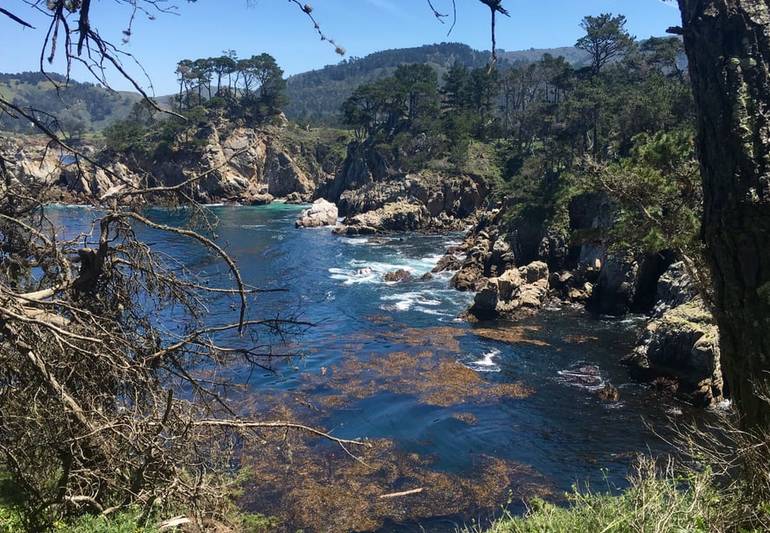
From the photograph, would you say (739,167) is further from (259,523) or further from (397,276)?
(397,276)

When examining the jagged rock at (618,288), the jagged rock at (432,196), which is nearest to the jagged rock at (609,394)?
the jagged rock at (618,288)

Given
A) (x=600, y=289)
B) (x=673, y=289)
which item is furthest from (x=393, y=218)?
(x=673, y=289)

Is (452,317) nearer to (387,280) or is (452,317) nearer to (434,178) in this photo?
(387,280)

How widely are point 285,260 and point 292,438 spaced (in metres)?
28.1

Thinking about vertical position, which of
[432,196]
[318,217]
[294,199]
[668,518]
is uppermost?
[294,199]

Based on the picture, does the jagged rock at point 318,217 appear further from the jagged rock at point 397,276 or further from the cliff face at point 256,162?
the jagged rock at point 397,276

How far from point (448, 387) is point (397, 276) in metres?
18.3

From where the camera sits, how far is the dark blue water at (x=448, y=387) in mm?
14789

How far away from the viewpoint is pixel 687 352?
64.3 feet

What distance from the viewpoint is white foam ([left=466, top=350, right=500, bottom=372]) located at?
22.6 metres

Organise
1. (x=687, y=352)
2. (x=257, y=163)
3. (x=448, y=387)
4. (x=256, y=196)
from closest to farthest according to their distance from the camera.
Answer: (x=687, y=352) < (x=448, y=387) < (x=256, y=196) < (x=257, y=163)

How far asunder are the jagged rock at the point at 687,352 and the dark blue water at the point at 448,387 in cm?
107

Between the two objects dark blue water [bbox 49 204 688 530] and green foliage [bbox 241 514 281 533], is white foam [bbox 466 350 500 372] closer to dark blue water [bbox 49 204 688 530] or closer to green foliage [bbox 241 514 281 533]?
dark blue water [bbox 49 204 688 530]

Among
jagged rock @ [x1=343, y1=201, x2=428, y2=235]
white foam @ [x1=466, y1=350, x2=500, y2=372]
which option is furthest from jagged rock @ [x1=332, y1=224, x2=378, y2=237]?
white foam @ [x1=466, y1=350, x2=500, y2=372]
